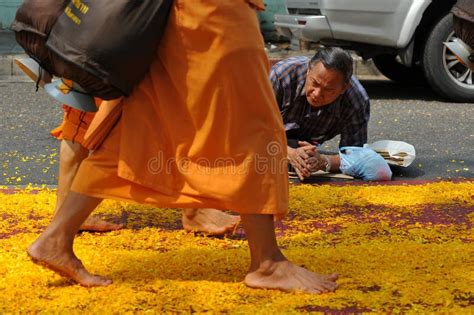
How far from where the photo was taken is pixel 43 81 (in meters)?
4.06

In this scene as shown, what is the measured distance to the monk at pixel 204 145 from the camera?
3520mm

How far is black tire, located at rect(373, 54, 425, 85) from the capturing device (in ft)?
36.1

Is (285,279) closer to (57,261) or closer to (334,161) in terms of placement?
(57,261)

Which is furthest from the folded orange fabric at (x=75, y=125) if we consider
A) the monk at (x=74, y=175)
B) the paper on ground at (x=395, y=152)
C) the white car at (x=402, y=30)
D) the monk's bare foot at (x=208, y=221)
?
the white car at (x=402, y=30)

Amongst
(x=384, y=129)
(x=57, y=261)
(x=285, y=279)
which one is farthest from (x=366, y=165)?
(x=57, y=261)

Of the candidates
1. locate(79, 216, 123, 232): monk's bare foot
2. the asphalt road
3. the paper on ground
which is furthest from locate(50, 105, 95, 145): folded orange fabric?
the paper on ground

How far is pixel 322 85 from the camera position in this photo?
5426 mm

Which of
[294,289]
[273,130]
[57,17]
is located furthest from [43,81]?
[294,289]

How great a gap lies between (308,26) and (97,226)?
5.45 meters

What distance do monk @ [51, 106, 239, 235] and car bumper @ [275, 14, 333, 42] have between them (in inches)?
204

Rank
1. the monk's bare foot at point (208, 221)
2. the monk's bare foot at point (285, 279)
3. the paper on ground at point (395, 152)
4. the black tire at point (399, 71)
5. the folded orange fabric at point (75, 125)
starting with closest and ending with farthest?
the monk's bare foot at point (285, 279)
the folded orange fabric at point (75, 125)
the monk's bare foot at point (208, 221)
the paper on ground at point (395, 152)
the black tire at point (399, 71)

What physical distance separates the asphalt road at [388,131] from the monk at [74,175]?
54.1 inches

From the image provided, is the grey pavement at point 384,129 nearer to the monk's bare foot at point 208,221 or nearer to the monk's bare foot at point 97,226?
the monk's bare foot at point 97,226

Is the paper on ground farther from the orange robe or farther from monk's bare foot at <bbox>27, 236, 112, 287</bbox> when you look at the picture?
monk's bare foot at <bbox>27, 236, 112, 287</bbox>
